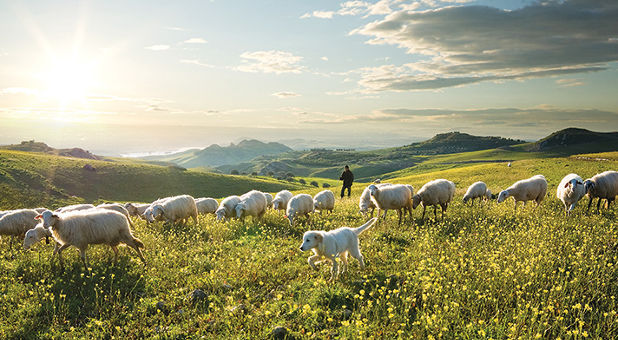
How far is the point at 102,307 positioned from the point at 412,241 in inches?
367

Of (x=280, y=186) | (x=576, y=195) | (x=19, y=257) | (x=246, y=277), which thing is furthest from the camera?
(x=280, y=186)

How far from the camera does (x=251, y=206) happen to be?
16625 millimetres

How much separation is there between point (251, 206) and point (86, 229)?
8016mm

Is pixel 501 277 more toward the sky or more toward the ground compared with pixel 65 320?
more toward the sky

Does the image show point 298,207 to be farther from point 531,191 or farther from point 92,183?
point 92,183

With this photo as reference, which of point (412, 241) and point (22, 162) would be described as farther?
point (22, 162)

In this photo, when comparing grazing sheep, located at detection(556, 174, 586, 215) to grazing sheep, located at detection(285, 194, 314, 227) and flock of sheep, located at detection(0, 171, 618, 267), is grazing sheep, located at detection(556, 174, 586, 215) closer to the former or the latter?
flock of sheep, located at detection(0, 171, 618, 267)

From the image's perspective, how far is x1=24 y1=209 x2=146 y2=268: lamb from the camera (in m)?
9.39

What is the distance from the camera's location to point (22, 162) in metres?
60.8

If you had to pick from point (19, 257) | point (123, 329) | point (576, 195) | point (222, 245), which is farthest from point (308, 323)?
point (576, 195)

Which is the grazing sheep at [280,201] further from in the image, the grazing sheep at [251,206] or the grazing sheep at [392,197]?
the grazing sheep at [392,197]

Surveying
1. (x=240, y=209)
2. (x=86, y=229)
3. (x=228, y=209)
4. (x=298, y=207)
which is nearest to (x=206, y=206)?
(x=228, y=209)

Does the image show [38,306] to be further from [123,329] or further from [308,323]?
[308,323]

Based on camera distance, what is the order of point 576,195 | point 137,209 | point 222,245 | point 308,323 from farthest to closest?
point 137,209 < point 576,195 < point 222,245 < point 308,323
